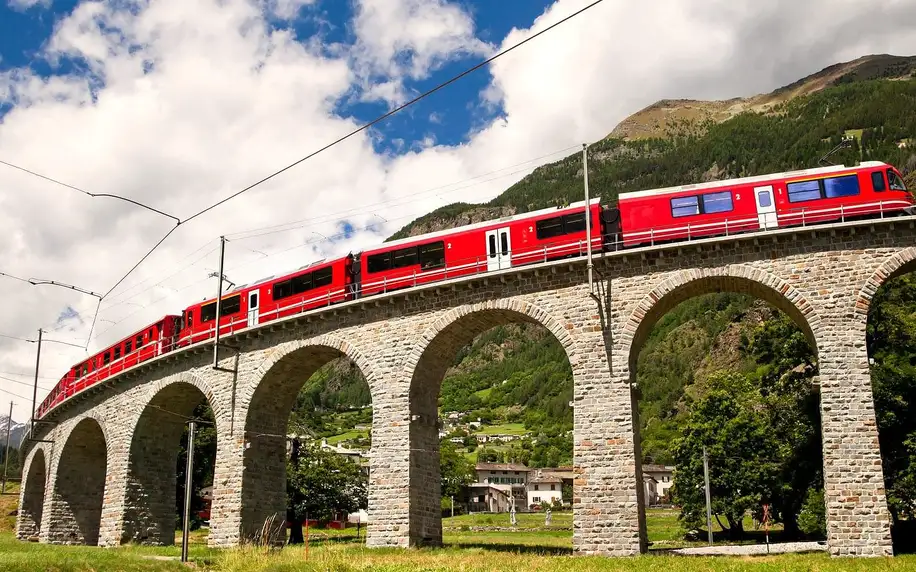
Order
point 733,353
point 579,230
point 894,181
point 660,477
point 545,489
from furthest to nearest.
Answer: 1. point 733,353
2. point 545,489
3. point 660,477
4. point 579,230
5. point 894,181

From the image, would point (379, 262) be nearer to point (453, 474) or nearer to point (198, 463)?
point (198, 463)

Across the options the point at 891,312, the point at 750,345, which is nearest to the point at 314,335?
the point at 750,345

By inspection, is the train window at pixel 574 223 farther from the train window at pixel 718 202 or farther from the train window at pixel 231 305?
the train window at pixel 231 305

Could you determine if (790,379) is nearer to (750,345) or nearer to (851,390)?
(750,345)

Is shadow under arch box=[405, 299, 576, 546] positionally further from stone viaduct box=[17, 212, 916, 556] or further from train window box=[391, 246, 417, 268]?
train window box=[391, 246, 417, 268]

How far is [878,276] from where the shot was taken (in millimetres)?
23844

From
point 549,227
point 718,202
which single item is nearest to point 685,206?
point 718,202

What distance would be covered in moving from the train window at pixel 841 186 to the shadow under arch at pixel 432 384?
32.9 feet

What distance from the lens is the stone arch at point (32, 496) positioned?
5575cm

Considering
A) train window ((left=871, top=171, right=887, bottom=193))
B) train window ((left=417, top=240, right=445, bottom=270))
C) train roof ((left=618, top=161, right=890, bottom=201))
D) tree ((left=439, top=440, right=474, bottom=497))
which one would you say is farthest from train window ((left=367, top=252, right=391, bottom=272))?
tree ((left=439, top=440, right=474, bottom=497))

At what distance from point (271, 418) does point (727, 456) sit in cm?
2538

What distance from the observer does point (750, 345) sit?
36656mm

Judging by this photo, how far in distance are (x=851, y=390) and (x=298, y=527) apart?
30854mm

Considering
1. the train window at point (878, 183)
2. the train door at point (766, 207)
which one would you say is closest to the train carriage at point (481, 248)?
the train door at point (766, 207)
